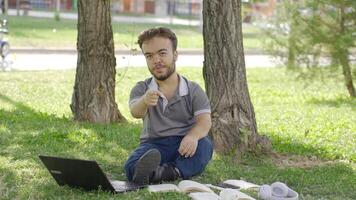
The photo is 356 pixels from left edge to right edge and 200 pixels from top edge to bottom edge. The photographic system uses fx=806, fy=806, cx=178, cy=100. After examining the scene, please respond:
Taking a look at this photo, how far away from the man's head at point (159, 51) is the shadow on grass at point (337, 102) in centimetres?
706

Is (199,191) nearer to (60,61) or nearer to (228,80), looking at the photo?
(228,80)

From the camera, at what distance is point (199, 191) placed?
499 centimetres

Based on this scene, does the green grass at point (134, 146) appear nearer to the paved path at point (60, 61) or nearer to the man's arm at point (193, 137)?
the man's arm at point (193, 137)

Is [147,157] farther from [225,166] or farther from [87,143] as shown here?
[87,143]

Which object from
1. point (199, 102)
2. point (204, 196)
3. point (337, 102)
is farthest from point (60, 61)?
point (204, 196)

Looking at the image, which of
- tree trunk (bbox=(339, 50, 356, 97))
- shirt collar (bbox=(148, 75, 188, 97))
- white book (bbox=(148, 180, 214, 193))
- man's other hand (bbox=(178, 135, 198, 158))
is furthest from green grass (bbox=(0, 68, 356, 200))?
tree trunk (bbox=(339, 50, 356, 97))

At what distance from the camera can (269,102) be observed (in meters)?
12.8

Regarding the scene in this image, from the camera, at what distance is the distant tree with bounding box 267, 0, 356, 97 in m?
13.1

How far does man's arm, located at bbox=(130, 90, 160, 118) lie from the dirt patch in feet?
5.22

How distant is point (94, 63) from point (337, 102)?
5.64 meters

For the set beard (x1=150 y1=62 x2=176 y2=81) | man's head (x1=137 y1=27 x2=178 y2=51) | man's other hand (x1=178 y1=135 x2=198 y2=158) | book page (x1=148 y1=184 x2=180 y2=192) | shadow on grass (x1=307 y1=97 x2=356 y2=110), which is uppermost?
man's head (x1=137 y1=27 x2=178 y2=51)

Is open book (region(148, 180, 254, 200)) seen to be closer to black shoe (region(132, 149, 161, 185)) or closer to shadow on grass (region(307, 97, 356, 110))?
black shoe (region(132, 149, 161, 185))

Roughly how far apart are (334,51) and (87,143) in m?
7.04

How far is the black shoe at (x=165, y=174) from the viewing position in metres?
5.30
